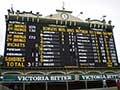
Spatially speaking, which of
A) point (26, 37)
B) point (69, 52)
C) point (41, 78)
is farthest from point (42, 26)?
point (41, 78)

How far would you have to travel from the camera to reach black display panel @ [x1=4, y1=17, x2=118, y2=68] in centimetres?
2762

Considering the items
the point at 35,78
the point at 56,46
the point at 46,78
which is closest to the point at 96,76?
the point at 56,46

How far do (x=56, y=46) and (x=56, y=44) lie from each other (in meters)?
0.27

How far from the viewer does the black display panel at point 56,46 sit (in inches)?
1088

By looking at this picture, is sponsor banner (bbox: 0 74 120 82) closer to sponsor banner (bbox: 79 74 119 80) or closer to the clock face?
sponsor banner (bbox: 79 74 119 80)

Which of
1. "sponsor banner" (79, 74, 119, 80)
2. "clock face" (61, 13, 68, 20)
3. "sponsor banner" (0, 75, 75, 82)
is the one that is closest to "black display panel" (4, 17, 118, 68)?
"sponsor banner" (0, 75, 75, 82)

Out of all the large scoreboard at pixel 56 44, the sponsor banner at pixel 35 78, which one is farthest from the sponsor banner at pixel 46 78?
the large scoreboard at pixel 56 44

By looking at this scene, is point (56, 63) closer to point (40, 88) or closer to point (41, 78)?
point (41, 78)

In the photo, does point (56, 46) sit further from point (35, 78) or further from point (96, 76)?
point (96, 76)

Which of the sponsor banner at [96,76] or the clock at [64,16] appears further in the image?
the clock at [64,16]

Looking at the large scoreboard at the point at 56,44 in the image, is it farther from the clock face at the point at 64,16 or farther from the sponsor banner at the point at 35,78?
the sponsor banner at the point at 35,78

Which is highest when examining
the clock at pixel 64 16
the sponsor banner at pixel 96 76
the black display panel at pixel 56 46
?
the clock at pixel 64 16

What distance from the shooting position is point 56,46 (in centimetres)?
2939

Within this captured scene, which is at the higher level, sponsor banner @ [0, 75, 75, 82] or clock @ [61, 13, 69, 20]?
clock @ [61, 13, 69, 20]
